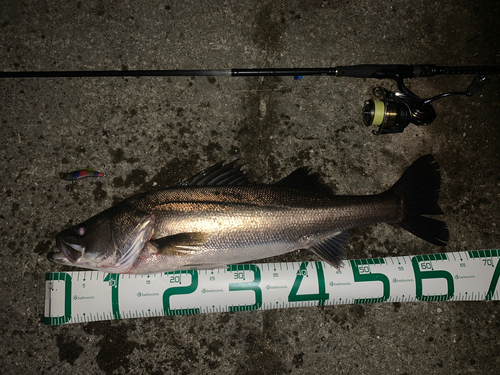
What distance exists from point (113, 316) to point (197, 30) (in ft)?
8.98

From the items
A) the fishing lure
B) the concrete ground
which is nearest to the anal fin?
the concrete ground

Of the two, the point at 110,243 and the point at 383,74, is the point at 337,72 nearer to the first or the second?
the point at 383,74

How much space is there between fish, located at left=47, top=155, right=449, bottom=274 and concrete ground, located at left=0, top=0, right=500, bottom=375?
17.7 inches

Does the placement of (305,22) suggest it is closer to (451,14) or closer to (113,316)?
(451,14)

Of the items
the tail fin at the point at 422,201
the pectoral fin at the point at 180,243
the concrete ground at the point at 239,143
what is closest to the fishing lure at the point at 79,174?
the concrete ground at the point at 239,143

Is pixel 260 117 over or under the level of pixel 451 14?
under

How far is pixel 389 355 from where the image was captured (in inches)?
105

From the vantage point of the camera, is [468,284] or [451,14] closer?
[468,284]

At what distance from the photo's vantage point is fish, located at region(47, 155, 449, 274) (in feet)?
7.27

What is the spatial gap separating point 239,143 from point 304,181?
74cm

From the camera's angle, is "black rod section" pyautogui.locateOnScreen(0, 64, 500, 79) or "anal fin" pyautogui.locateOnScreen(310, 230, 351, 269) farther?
"black rod section" pyautogui.locateOnScreen(0, 64, 500, 79)

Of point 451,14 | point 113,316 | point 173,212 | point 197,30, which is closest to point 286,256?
point 173,212

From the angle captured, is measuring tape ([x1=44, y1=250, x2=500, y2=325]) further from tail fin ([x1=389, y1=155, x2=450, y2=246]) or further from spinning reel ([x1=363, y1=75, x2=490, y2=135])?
spinning reel ([x1=363, y1=75, x2=490, y2=135])

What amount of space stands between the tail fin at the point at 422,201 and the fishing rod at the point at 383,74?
1.40 feet
